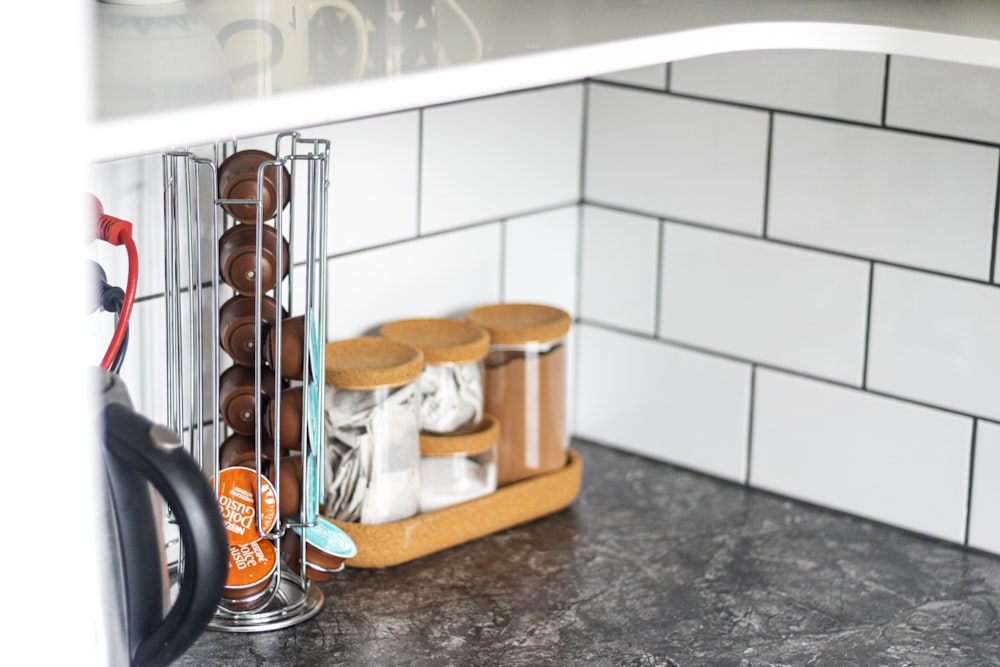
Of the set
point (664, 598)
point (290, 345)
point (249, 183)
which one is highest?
point (249, 183)

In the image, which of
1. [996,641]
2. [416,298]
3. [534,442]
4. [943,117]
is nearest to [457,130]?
[416,298]

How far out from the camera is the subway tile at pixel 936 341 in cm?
109

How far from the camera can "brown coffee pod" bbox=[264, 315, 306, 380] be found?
0.93 meters

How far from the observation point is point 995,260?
1.07 metres

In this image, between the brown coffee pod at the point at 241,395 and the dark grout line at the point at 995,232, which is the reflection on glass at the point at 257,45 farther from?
the dark grout line at the point at 995,232

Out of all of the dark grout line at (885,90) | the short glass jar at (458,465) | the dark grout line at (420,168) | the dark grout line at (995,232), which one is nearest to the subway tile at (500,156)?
the dark grout line at (420,168)

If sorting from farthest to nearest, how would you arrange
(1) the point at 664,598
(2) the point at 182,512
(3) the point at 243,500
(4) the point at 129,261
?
(1) the point at 664,598 → (3) the point at 243,500 → (4) the point at 129,261 → (2) the point at 182,512

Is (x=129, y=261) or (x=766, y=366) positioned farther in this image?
(x=766, y=366)

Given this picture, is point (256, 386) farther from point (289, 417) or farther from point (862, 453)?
point (862, 453)

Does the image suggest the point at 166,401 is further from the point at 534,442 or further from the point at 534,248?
the point at 534,248

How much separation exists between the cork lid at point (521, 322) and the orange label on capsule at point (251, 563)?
0.94 feet

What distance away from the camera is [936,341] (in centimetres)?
111

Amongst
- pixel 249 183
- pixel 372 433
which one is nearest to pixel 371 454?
pixel 372 433

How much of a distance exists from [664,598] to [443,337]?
0.28 m
